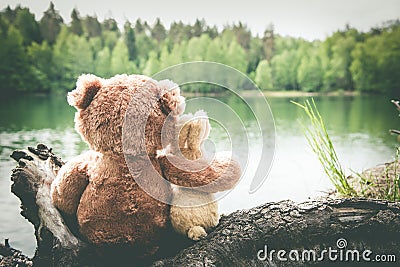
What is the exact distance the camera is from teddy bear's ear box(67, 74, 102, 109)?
536 mm

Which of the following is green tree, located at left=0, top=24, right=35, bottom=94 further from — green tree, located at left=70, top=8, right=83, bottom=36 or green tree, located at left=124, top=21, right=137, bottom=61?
green tree, located at left=124, top=21, right=137, bottom=61

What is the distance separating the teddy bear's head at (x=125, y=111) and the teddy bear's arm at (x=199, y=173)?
0.09 ft

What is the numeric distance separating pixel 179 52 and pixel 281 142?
908mm

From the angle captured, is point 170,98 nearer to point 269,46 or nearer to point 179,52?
point 179,52

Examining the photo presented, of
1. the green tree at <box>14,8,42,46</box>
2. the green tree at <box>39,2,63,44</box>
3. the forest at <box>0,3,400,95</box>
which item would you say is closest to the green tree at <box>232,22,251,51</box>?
the forest at <box>0,3,400,95</box>

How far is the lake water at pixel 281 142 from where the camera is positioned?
4.20 ft

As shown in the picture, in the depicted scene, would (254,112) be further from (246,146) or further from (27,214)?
(27,214)

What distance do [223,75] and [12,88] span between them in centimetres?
205

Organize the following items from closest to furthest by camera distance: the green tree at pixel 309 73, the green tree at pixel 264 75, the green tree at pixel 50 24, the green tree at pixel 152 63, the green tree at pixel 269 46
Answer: the green tree at pixel 50 24
the green tree at pixel 152 63
the green tree at pixel 264 75
the green tree at pixel 269 46
the green tree at pixel 309 73

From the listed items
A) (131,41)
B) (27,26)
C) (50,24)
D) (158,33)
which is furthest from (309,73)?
(27,26)

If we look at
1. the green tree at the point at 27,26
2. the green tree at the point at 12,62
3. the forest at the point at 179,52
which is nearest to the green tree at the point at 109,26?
the forest at the point at 179,52

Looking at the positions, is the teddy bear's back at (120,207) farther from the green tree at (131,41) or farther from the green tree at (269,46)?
the green tree at (269,46)

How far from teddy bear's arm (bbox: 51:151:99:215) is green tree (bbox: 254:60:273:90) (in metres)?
2.32

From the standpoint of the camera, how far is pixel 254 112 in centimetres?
60
